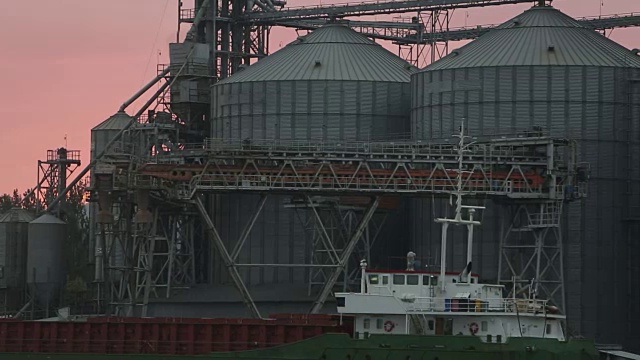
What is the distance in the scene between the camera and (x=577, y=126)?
109 meters

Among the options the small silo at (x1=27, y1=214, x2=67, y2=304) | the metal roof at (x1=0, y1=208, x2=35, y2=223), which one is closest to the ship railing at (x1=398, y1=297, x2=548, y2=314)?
the small silo at (x1=27, y1=214, x2=67, y2=304)

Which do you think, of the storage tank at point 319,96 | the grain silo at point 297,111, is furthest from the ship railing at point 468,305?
the storage tank at point 319,96

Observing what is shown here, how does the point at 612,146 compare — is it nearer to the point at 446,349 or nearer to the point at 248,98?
the point at 248,98

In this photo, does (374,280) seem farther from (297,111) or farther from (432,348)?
(297,111)

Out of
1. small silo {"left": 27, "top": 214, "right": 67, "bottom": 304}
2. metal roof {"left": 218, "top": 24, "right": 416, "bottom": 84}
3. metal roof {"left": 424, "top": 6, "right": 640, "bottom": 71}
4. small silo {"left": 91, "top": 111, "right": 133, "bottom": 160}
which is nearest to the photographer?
metal roof {"left": 424, "top": 6, "right": 640, "bottom": 71}

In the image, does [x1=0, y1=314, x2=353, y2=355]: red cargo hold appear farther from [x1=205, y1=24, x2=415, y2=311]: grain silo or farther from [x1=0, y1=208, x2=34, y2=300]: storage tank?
[x1=0, y1=208, x2=34, y2=300]: storage tank

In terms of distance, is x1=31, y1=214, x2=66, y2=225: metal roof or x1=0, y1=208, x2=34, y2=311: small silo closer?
x1=31, y1=214, x2=66, y2=225: metal roof

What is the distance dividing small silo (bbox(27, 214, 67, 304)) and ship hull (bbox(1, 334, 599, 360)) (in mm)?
53966

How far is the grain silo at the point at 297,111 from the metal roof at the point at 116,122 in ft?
54.1

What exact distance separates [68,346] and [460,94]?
1605 inches

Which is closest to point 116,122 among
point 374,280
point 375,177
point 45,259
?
point 45,259

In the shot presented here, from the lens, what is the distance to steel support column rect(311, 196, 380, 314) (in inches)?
4018

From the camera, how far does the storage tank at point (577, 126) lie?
352 ft

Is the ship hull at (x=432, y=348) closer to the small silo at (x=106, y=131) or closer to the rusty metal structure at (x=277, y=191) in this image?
the rusty metal structure at (x=277, y=191)
